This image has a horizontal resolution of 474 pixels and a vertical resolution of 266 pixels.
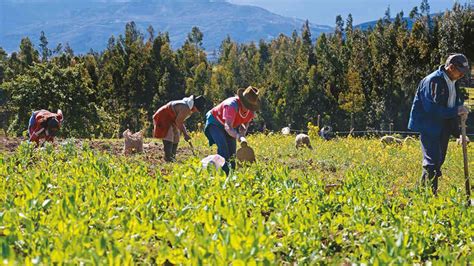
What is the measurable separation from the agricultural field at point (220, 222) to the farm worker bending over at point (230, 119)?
125cm

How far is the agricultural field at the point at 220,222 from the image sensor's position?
9.06ft

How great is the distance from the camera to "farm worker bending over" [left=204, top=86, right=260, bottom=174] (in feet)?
22.5

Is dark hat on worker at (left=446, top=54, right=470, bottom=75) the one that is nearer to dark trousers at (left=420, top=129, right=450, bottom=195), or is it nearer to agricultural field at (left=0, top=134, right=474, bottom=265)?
dark trousers at (left=420, top=129, right=450, bottom=195)

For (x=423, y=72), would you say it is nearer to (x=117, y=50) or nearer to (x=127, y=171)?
(x=117, y=50)

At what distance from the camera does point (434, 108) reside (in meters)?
6.18

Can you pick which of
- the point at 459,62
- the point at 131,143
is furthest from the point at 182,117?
the point at 459,62

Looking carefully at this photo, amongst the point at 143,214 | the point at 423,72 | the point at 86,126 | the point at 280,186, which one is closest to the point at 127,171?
the point at 280,186

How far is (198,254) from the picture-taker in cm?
258

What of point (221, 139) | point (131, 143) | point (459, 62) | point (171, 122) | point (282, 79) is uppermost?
point (459, 62)

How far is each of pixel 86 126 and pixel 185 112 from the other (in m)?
16.9

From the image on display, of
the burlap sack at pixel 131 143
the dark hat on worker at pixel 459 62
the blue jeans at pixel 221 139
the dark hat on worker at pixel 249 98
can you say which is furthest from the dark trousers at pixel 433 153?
the burlap sack at pixel 131 143

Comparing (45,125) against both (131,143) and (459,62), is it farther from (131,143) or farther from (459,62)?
(459,62)

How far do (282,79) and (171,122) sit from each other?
106 ft

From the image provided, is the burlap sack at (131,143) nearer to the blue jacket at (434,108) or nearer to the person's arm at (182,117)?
the person's arm at (182,117)
